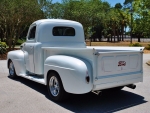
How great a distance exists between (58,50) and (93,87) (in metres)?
1.49

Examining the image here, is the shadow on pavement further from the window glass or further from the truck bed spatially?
the window glass

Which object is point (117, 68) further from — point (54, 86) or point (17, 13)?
point (17, 13)

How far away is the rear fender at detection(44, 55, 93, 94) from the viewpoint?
4496mm

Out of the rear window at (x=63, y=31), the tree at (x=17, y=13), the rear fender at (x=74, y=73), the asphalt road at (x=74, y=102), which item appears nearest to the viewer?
the rear fender at (x=74, y=73)

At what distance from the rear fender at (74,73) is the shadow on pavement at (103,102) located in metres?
0.51

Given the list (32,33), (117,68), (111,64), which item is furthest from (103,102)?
(32,33)

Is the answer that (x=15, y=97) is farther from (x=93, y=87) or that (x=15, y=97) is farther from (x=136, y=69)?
(x=136, y=69)

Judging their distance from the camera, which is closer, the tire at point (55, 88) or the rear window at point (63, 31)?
the tire at point (55, 88)

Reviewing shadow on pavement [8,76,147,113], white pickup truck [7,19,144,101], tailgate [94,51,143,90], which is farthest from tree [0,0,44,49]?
tailgate [94,51,143,90]

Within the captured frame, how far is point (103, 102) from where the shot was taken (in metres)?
5.34

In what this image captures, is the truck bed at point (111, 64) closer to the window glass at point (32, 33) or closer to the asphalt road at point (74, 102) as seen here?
the asphalt road at point (74, 102)

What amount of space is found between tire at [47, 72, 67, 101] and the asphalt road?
0.16 meters

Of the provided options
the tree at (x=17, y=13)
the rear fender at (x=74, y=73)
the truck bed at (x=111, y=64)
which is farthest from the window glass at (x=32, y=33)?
the tree at (x=17, y=13)

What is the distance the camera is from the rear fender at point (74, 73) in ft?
14.8
